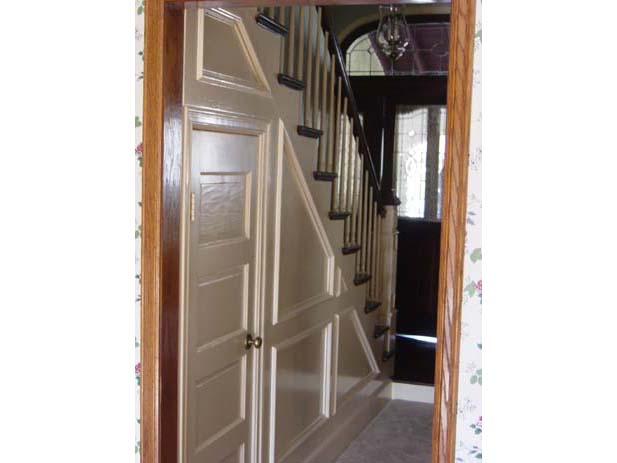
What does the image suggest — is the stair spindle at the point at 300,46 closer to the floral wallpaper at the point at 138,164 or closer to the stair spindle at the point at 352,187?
the stair spindle at the point at 352,187

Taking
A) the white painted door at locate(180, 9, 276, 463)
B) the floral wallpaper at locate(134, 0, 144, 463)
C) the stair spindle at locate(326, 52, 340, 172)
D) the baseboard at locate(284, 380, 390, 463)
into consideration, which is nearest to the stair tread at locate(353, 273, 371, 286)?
the baseboard at locate(284, 380, 390, 463)

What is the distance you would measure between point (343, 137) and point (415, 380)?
2209mm

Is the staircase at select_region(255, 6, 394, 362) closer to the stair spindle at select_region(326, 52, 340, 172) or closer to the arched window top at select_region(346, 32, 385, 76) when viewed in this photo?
the stair spindle at select_region(326, 52, 340, 172)

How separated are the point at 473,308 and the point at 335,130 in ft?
7.61

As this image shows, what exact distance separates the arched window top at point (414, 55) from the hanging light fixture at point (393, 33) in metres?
1.21

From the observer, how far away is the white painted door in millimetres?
2787

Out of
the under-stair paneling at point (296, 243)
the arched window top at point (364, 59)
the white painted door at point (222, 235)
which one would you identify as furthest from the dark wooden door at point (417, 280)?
the white painted door at point (222, 235)

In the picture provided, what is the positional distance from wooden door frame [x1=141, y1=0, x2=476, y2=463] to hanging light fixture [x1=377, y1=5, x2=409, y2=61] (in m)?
2.91

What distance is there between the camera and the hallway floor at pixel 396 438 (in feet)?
→ 15.0

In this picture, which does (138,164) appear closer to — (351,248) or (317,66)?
(317,66)
